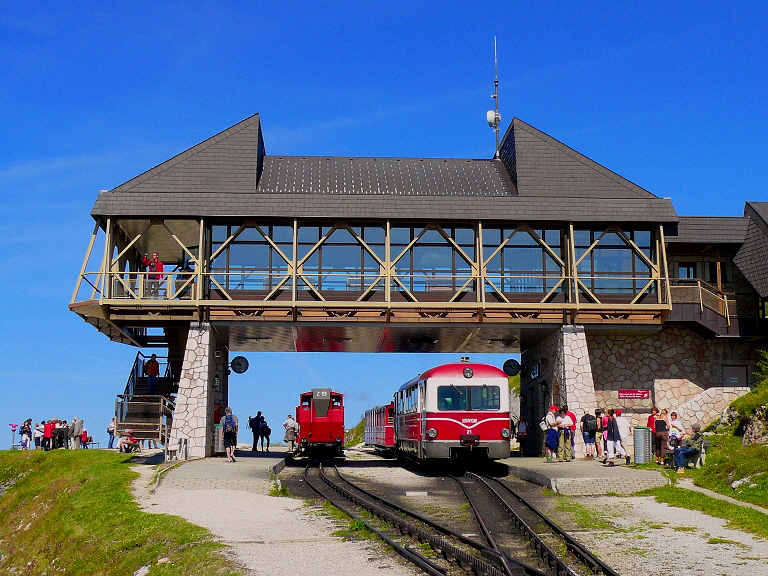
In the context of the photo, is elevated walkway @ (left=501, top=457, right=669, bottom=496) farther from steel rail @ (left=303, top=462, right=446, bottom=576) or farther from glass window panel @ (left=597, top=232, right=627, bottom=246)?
glass window panel @ (left=597, top=232, right=627, bottom=246)

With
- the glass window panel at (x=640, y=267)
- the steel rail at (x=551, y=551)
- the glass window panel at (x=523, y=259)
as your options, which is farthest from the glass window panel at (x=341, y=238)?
the steel rail at (x=551, y=551)

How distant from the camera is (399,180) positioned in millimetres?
31688

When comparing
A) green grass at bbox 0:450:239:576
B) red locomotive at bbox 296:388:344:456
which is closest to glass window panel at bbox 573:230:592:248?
red locomotive at bbox 296:388:344:456

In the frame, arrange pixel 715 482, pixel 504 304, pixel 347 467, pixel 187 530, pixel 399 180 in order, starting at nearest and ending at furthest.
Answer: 1. pixel 187 530
2. pixel 715 482
3. pixel 504 304
4. pixel 347 467
5. pixel 399 180

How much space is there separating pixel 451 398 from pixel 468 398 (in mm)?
458

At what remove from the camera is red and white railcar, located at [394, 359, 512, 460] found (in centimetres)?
2361

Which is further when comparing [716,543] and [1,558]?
[1,558]

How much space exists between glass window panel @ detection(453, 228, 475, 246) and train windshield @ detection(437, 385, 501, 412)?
624 cm

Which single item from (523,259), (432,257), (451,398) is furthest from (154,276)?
(523,259)

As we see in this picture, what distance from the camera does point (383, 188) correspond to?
102 ft

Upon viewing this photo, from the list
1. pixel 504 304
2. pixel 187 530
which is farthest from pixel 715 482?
pixel 187 530

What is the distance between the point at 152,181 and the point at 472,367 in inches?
468

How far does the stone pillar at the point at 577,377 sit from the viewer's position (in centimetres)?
2750

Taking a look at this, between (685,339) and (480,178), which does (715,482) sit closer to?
(685,339)
